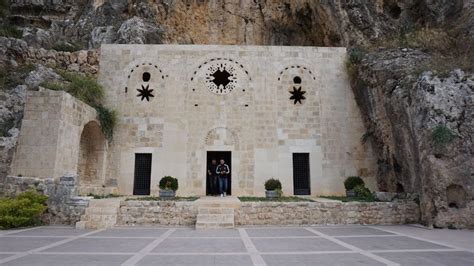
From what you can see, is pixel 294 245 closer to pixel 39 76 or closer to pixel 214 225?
pixel 214 225

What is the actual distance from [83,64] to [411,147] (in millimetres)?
16278

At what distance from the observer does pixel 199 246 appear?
7.25m

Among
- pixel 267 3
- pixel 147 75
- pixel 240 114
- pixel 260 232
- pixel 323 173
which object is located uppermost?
pixel 267 3

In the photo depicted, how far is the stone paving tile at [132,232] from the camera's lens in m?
8.74

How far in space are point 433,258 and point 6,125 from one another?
49.5 feet

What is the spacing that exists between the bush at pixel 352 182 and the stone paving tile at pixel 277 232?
5.52 metres

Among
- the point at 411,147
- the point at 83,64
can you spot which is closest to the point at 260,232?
the point at 411,147

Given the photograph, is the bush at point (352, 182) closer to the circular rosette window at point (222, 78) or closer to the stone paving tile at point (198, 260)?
the circular rosette window at point (222, 78)

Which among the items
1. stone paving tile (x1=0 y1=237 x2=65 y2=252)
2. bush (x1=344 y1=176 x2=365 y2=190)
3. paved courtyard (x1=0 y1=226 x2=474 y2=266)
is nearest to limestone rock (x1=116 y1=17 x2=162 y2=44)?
paved courtyard (x1=0 y1=226 x2=474 y2=266)

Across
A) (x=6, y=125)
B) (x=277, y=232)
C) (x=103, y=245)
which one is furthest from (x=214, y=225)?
(x=6, y=125)

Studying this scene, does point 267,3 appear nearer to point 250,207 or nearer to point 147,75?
point 147,75

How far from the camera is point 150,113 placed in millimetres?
16297

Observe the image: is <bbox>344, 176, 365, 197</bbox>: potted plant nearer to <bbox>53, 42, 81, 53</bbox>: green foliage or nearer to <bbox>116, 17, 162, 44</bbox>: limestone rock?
<bbox>116, 17, 162, 44</bbox>: limestone rock

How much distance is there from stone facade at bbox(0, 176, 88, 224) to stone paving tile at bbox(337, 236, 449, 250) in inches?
343
